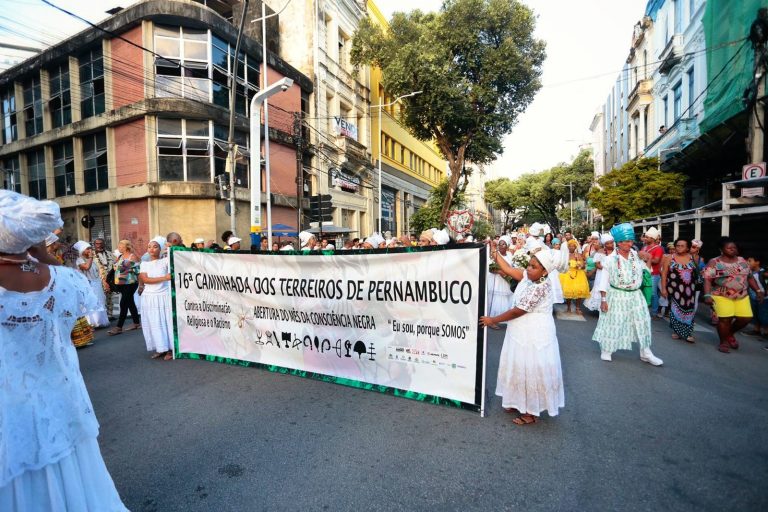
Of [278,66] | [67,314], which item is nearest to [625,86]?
[278,66]

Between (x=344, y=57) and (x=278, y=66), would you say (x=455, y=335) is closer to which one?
(x=278, y=66)

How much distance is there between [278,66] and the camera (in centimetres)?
2102

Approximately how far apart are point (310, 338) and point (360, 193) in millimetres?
24747

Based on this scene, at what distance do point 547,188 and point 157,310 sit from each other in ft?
180

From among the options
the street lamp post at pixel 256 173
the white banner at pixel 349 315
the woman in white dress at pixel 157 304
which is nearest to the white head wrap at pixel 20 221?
the white banner at pixel 349 315

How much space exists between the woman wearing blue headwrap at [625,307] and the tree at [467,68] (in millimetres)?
16952

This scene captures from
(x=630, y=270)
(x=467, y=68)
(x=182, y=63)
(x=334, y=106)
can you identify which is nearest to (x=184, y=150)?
(x=182, y=63)

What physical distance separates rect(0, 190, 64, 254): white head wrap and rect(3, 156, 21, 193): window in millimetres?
27932

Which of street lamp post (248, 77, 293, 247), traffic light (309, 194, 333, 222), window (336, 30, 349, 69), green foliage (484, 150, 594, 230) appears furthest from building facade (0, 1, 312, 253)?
green foliage (484, 150, 594, 230)

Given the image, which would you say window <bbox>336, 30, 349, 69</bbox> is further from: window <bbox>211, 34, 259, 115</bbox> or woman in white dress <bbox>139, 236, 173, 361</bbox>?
woman in white dress <bbox>139, 236, 173, 361</bbox>

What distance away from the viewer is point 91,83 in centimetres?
1844

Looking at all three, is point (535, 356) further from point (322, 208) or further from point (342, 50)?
point (342, 50)

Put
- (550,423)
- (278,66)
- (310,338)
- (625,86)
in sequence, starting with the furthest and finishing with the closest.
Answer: (625,86) < (278,66) < (310,338) < (550,423)

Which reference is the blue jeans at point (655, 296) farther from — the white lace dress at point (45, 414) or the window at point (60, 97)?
the window at point (60, 97)
